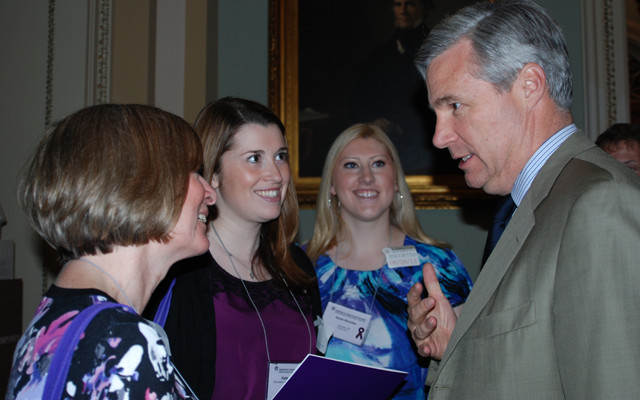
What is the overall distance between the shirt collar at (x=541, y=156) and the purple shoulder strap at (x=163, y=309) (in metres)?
1.36

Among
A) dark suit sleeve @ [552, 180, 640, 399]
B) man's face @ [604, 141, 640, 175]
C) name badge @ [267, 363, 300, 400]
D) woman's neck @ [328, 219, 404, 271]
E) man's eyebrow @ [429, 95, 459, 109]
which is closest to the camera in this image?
dark suit sleeve @ [552, 180, 640, 399]

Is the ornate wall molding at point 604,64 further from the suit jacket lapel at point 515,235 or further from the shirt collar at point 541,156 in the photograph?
the suit jacket lapel at point 515,235

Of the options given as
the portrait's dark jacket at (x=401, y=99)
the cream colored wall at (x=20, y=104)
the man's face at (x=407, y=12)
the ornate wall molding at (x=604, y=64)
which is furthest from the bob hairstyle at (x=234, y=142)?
the ornate wall molding at (x=604, y=64)

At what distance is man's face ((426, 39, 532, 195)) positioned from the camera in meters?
1.36

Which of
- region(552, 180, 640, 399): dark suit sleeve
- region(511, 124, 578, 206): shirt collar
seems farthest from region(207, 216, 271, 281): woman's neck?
region(552, 180, 640, 399): dark suit sleeve

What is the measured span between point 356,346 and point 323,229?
0.85 metres

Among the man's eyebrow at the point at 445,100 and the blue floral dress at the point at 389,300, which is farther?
the blue floral dress at the point at 389,300

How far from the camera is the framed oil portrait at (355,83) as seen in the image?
3.86 meters

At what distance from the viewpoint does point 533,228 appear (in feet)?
3.80

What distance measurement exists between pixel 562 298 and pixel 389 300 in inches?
63.5

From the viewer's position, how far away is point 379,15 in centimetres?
398

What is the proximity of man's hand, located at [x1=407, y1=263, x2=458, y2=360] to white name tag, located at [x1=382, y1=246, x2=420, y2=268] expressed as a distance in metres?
0.84

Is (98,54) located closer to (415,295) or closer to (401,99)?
(401,99)

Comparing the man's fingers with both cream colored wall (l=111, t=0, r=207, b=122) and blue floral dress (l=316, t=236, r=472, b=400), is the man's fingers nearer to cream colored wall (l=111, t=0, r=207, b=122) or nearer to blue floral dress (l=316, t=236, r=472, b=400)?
blue floral dress (l=316, t=236, r=472, b=400)
